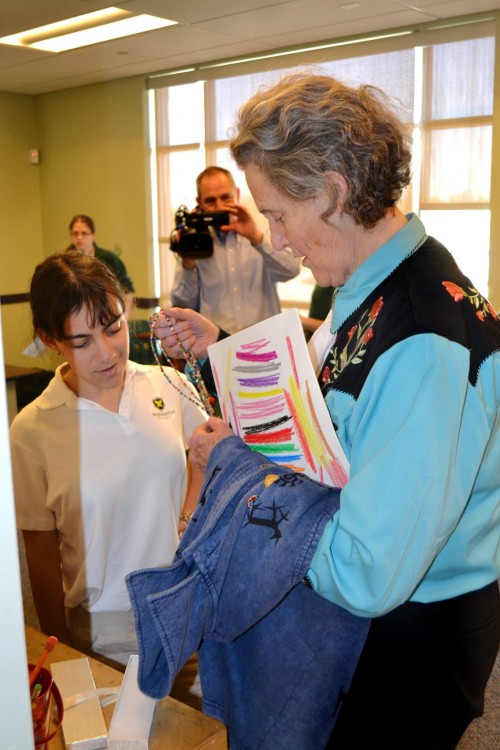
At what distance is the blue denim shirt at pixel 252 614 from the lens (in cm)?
85

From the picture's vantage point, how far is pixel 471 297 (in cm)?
88

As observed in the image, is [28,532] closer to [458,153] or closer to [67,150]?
[458,153]

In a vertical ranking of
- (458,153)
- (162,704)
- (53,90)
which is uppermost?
(53,90)

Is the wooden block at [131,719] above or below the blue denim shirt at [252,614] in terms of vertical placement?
below

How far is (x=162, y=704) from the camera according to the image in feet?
3.08

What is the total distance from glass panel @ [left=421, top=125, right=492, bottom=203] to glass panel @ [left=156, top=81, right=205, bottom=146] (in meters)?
1.98

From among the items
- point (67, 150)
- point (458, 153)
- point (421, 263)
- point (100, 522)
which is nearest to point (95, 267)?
point (100, 522)

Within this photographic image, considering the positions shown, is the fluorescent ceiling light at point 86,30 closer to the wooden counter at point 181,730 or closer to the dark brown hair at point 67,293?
the dark brown hair at point 67,293

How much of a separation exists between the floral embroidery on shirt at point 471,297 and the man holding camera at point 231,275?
2833 mm

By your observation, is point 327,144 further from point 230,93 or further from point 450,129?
point 230,93

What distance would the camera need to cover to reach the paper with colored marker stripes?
0.95 metres

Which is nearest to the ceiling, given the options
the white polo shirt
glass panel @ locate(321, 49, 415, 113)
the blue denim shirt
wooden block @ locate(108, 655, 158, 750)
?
glass panel @ locate(321, 49, 415, 113)

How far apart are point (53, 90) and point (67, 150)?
533mm

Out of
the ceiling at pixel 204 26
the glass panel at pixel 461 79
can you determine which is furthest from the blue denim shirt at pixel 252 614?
the glass panel at pixel 461 79
